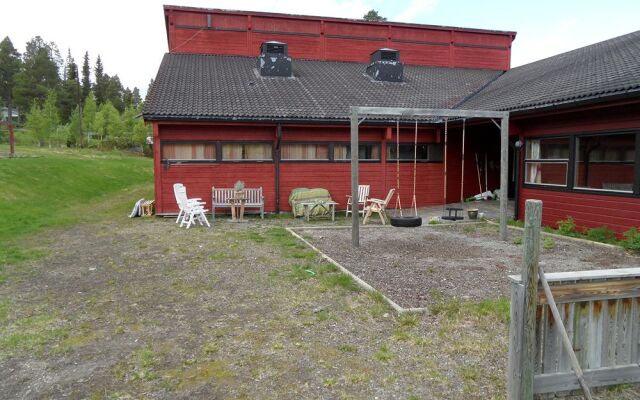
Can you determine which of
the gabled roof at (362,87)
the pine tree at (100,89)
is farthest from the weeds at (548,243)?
the pine tree at (100,89)

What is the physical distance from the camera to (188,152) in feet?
40.1

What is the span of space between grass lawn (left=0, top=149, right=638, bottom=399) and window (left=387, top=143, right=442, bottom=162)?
6.94 meters

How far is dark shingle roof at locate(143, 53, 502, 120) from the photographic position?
40.7ft

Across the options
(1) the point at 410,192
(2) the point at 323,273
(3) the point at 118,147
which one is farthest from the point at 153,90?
(3) the point at 118,147

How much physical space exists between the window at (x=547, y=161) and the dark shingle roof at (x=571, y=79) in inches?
39.7

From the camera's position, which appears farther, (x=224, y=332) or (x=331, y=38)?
(x=331, y=38)

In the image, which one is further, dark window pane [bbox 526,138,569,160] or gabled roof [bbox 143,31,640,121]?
gabled roof [bbox 143,31,640,121]

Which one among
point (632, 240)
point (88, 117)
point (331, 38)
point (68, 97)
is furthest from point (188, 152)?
point (68, 97)

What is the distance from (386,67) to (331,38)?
2947 millimetres

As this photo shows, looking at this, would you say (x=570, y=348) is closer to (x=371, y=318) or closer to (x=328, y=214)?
(x=371, y=318)

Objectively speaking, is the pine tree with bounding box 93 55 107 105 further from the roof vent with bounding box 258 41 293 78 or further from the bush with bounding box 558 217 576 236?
the bush with bounding box 558 217 576 236

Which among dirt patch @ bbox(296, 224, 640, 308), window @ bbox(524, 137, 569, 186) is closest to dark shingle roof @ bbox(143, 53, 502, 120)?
dirt patch @ bbox(296, 224, 640, 308)

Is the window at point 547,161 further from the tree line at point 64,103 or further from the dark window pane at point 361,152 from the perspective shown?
the tree line at point 64,103

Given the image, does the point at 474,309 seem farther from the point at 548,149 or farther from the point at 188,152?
the point at 188,152
